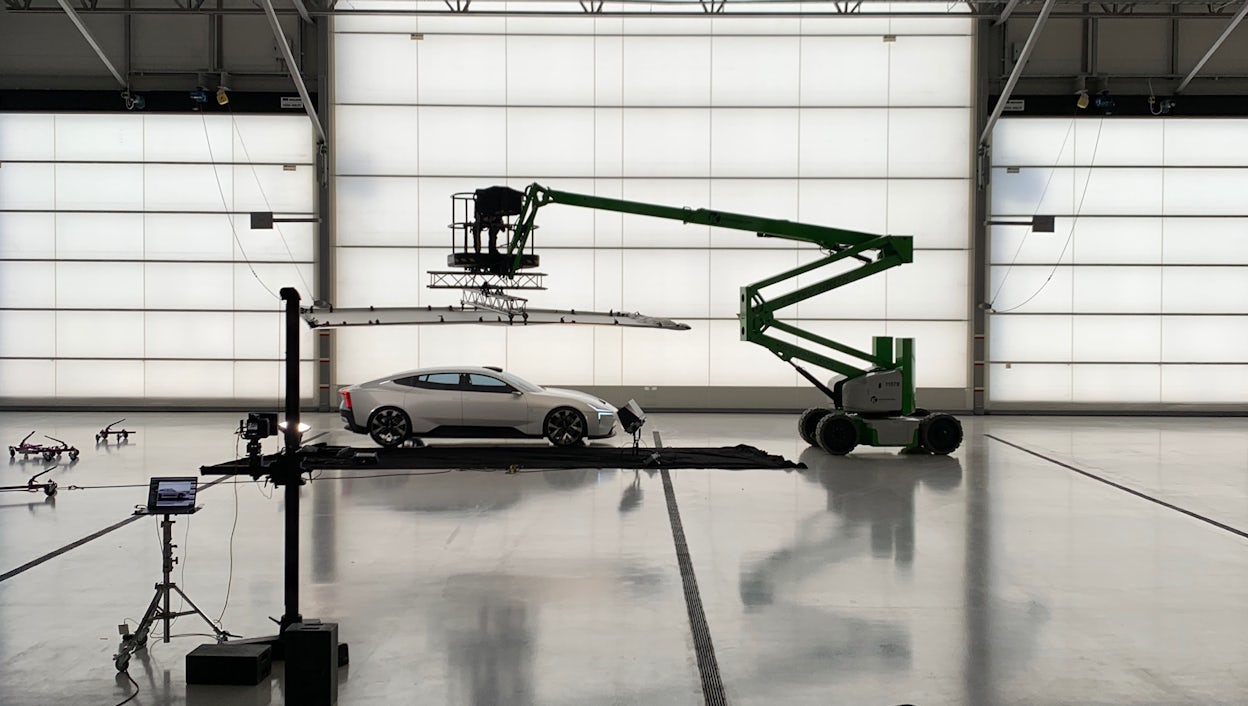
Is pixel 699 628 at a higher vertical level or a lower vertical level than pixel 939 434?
lower

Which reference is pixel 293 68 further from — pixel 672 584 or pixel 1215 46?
pixel 1215 46

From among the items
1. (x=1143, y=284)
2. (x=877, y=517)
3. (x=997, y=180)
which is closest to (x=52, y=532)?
(x=877, y=517)

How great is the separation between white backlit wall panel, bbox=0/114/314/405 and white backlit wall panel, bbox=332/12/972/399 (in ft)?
6.55

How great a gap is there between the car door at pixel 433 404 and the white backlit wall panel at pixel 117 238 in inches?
318

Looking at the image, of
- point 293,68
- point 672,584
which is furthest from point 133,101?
point 672,584

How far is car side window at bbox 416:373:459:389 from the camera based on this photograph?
17188 millimetres

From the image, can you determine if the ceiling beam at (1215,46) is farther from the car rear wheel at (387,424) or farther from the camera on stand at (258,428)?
the camera on stand at (258,428)

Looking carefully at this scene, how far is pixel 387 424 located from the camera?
1708 centimetres

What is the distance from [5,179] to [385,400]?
13.4m

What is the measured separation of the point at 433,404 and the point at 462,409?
470 millimetres

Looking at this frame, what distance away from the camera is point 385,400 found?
55.9 ft

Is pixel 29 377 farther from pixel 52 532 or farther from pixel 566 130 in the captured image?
pixel 52 532

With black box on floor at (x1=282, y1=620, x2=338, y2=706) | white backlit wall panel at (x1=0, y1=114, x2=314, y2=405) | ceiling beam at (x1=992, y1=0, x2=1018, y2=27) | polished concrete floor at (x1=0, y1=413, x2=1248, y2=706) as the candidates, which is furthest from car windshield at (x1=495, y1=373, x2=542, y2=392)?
ceiling beam at (x1=992, y1=0, x2=1018, y2=27)

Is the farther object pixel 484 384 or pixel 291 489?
pixel 484 384
